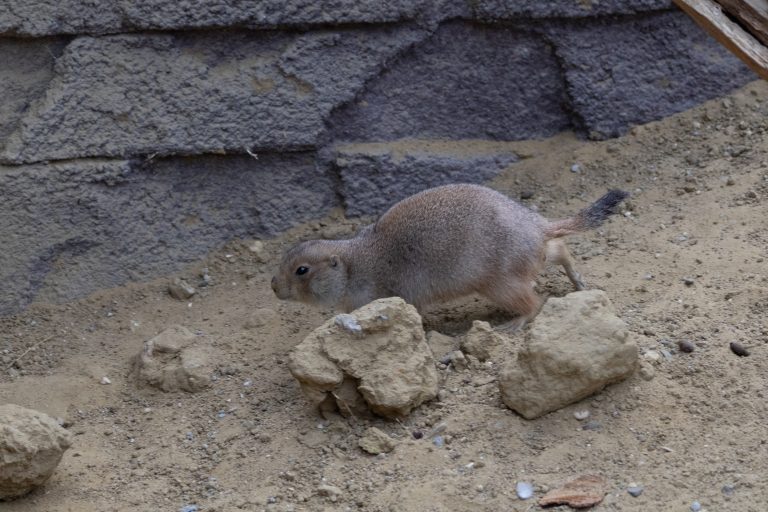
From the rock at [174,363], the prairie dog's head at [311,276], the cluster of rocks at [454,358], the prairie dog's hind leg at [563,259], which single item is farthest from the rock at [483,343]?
the rock at [174,363]

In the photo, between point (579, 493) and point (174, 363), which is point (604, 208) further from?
point (174, 363)

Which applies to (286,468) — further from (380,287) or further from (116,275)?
(116,275)

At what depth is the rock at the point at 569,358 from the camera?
4.30m

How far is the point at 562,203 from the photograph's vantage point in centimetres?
650

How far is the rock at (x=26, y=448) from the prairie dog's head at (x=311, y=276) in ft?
5.80

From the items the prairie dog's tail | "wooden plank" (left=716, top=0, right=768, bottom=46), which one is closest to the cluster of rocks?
the prairie dog's tail

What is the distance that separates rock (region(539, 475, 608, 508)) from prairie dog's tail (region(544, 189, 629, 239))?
70.6 inches

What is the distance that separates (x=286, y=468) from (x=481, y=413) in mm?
848

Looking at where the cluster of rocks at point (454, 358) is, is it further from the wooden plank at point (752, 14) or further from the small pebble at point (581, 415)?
the wooden plank at point (752, 14)

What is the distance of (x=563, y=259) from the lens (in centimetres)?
560

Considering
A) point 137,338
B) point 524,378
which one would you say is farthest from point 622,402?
point 137,338

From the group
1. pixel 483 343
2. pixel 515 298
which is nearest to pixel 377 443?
pixel 483 343

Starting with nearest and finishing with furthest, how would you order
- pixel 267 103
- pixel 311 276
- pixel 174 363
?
pixel 174 363 < pixel 311 276 < pixel 267 103

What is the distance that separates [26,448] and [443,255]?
2307 mm
